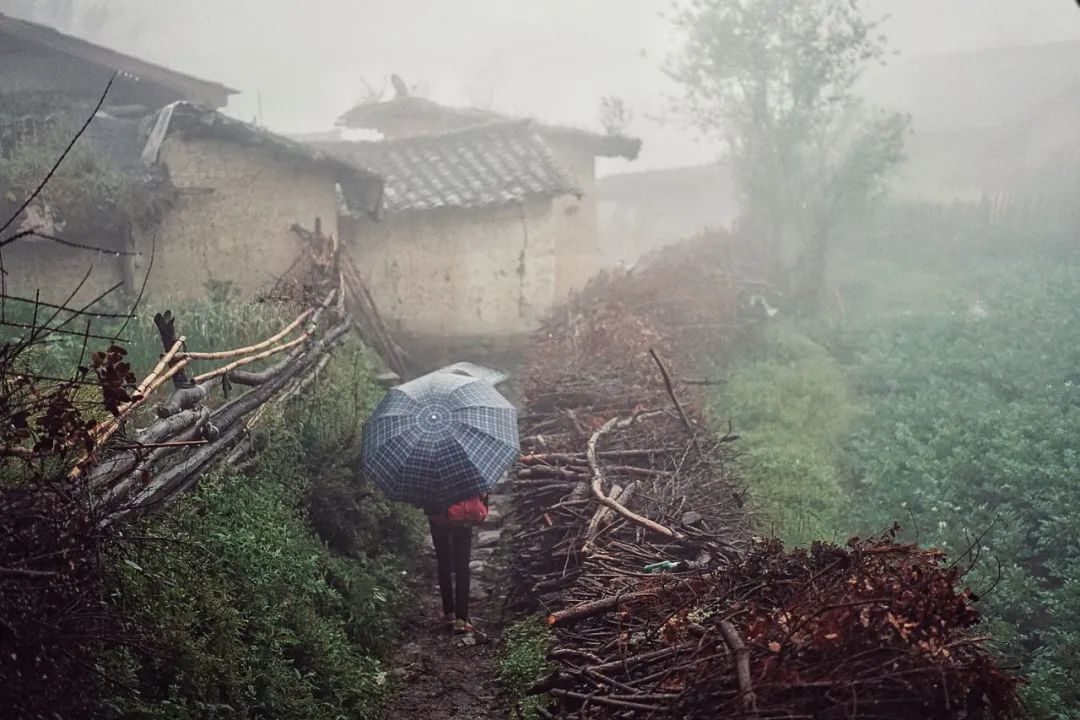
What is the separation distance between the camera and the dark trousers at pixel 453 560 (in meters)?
5.51

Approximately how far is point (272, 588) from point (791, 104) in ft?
65.2

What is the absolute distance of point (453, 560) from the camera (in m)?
5.63

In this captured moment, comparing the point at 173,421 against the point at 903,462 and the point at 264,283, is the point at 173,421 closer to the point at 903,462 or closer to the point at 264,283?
the point at 264,283

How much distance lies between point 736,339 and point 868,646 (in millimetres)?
11304

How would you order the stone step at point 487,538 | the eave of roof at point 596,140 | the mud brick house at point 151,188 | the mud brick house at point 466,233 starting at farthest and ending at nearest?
the eave of roof at point 596,140 < the mud brick house at point 466,233 < the mud brick house at point 151,188 < the stone step at point 487,538

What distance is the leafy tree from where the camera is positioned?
19281 mm

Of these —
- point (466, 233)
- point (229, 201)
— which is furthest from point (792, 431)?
point (229, 201)

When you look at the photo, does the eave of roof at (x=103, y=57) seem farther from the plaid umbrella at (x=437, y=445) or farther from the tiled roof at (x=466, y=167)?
the plaid umbrella at (x=437, y=445)

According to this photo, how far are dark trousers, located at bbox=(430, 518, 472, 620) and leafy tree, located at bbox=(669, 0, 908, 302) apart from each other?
14.9m

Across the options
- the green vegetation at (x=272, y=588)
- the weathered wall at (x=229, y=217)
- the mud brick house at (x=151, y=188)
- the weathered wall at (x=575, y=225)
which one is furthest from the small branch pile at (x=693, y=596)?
the weathered wall at (x=575, y=225)

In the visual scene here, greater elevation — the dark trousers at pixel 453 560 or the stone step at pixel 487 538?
the dark trousers at pixel 453 560

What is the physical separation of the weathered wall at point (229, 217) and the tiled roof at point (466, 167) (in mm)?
2074

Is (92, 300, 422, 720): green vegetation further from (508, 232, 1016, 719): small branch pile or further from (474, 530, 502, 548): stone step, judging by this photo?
(508, 232, 1016, 719): small branch pile

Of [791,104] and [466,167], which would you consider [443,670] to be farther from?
[791,104]
